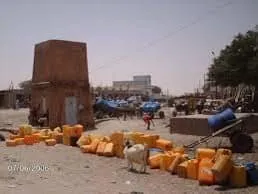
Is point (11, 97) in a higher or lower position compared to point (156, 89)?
lower

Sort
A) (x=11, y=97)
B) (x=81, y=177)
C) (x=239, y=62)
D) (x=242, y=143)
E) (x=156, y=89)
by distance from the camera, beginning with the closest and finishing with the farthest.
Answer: (x=81, y=177)
(x=242, y=143)
(x=239, y=62)
(x=11, y=97)
(x=156, y=89)

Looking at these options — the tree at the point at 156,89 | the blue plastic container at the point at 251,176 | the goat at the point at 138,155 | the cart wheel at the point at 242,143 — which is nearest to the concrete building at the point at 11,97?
the cart wheel at the point at 242,143

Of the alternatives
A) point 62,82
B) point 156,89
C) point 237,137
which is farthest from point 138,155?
point 156,89

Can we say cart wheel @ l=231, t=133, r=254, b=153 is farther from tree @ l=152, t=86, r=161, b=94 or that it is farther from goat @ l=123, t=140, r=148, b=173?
tree @ l=152, t=86, r=161, b=94

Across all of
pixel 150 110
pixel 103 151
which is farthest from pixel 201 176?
pixel 150 110

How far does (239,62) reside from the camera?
35.4 m

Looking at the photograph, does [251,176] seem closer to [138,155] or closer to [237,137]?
[138,155]

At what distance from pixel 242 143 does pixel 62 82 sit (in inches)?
617

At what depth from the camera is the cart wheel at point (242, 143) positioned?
1525cm

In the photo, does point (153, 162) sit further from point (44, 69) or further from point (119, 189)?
point (44, 69)

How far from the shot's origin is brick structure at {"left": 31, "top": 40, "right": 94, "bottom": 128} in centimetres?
2803

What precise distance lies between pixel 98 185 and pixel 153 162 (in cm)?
315

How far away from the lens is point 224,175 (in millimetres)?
10477

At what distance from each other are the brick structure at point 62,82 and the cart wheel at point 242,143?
15045mm
